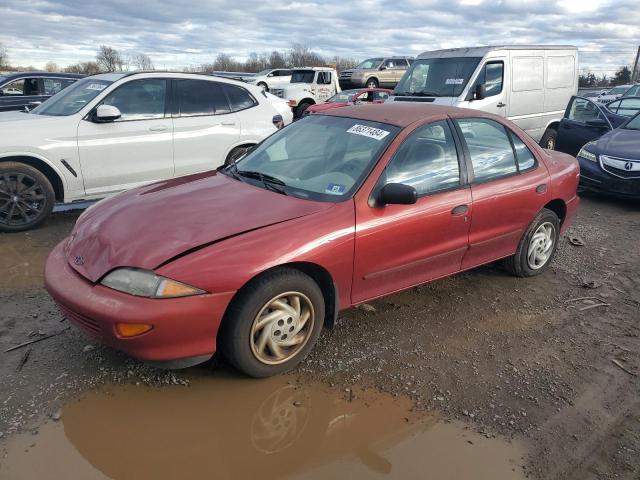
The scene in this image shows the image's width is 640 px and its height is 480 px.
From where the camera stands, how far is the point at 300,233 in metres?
3.06

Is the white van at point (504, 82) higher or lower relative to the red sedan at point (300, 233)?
higher

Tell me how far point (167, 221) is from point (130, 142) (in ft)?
10.8

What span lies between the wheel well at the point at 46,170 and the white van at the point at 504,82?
20.9 feet

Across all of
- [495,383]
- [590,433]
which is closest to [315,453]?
[495,383]

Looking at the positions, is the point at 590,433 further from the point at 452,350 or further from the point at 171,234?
the point at 171,234

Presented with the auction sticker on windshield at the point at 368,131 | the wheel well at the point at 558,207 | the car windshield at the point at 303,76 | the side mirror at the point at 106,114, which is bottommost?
the wheel well at the point at 558,207

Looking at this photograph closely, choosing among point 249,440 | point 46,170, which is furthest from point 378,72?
Result: point 249,440

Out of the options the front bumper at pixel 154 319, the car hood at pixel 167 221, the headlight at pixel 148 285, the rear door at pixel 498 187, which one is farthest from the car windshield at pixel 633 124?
the headlight at pixel 148 285

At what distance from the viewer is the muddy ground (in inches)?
106

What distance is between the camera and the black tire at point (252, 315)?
287 cm

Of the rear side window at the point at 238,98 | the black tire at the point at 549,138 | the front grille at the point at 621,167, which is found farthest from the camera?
the black tire at the point at 549,138

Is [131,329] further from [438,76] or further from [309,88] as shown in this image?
[309,88]

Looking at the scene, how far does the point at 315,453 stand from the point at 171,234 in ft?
4.70

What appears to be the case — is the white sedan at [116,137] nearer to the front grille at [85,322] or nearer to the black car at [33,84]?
the front grille at [85,322]
